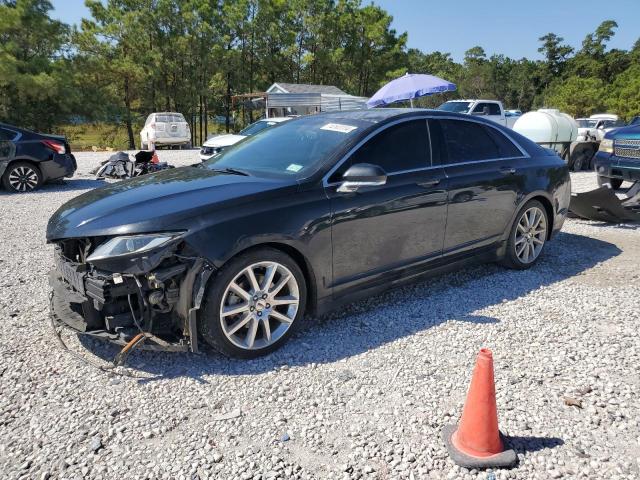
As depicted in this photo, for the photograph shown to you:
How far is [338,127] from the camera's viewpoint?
391 centimetres

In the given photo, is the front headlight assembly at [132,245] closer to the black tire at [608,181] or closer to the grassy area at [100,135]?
the black tire at [608,181]

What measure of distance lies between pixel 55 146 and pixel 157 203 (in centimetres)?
879

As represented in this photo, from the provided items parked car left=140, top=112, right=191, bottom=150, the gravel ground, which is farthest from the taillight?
parked car left=140, top=112, right=191, bottom=150

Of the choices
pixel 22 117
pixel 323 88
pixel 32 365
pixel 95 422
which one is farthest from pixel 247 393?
pixel 323 88

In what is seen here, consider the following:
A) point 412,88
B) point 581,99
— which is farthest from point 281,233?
point 581,99

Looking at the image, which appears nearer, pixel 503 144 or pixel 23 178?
pixel 503 144

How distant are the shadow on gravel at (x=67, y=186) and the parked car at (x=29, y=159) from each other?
217 mm

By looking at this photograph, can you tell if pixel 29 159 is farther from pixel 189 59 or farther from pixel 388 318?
pixel 189 59

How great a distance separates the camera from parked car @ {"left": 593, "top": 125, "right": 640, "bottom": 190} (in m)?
8.10

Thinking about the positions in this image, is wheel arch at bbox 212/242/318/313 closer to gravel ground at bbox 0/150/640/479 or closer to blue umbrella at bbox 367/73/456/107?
gravel ground at bbox 0/150/640/479

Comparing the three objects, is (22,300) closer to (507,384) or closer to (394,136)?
(394,136)

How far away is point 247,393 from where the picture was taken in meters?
2.87

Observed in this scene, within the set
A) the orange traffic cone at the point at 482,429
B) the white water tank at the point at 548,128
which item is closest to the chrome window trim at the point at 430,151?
the orange traffic cone at the point at 482,429

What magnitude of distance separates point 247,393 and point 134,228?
118 centimetres
